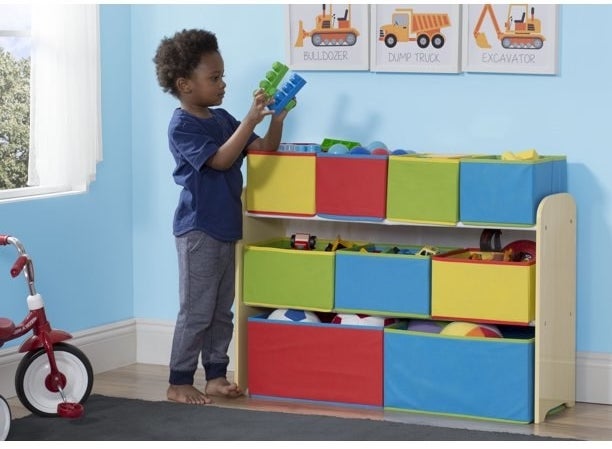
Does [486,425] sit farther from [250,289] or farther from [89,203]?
[89,203]

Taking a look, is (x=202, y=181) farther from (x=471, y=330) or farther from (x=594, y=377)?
(x=594, y=377)

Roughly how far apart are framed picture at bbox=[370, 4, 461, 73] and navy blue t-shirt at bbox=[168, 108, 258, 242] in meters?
0.59

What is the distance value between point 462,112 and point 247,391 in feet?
3.72

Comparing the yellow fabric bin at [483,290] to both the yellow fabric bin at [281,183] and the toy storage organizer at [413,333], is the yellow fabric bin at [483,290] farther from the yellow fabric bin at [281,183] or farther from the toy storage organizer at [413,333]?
the yellow fabric bin at [281,183]

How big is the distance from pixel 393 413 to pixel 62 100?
4.95ft

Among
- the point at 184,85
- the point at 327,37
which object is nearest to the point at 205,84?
the point at 184,85

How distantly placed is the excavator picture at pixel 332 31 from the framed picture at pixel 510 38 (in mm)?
385

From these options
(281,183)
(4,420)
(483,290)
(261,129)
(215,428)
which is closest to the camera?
(4,420)

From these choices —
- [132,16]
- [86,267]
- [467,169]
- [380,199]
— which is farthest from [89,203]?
[467,169]

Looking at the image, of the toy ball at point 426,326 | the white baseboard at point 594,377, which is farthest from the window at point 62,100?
the white baseboard at point 594,377

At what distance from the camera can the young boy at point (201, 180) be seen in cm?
359

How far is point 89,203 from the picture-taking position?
4.11 meters

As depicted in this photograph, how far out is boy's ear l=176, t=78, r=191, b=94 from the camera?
11.9ft

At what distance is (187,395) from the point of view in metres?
3.66
